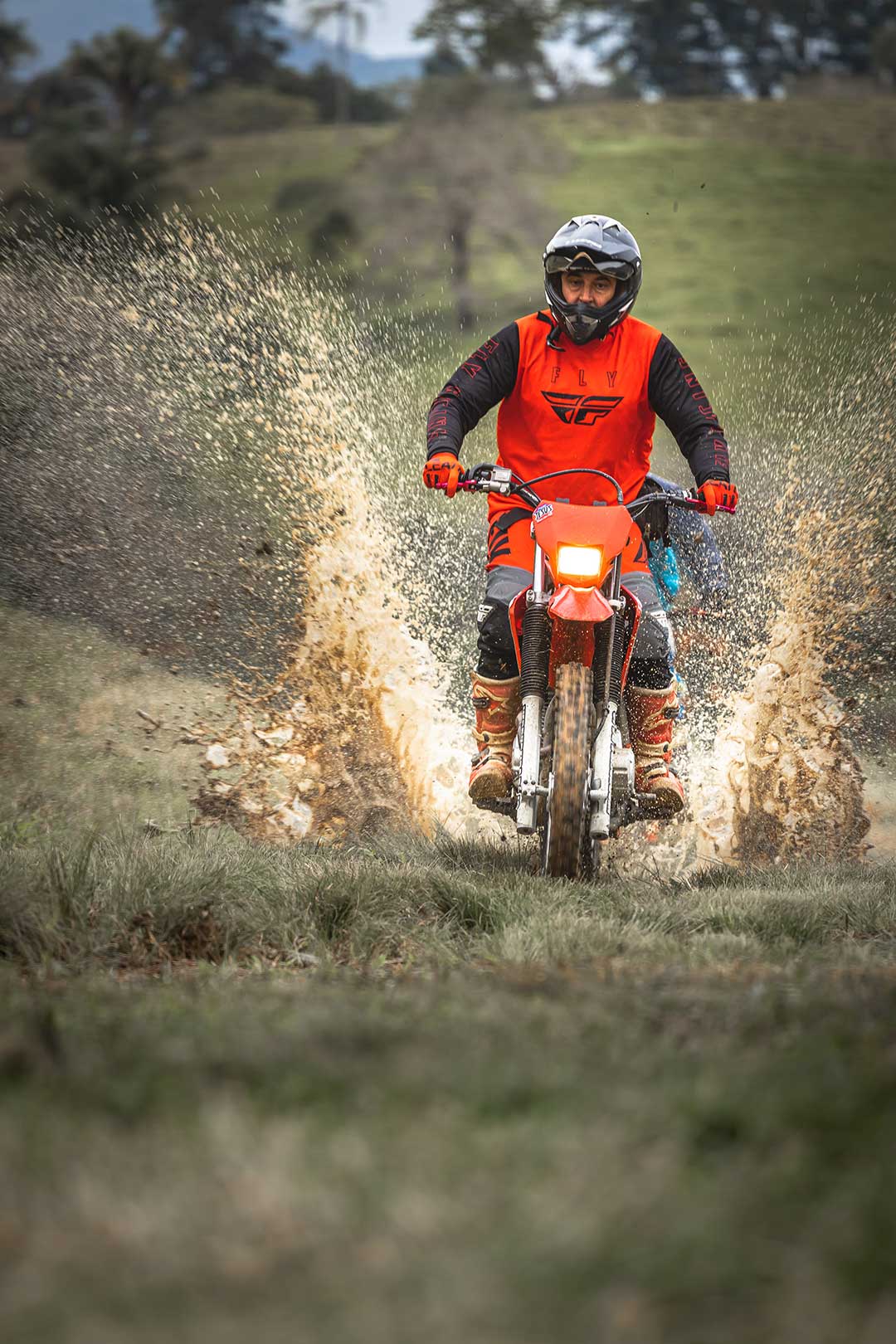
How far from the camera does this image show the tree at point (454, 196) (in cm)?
4006

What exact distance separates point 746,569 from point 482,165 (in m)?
37.7

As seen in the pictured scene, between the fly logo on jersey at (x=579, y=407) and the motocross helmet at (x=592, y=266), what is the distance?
24 centimetres

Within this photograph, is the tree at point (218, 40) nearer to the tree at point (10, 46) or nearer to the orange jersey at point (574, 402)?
the tree at point (10, 46)

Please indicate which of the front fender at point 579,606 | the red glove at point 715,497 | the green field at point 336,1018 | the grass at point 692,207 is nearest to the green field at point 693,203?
the grass at point 692,207

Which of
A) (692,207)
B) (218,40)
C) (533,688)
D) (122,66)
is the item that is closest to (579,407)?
(533,688)

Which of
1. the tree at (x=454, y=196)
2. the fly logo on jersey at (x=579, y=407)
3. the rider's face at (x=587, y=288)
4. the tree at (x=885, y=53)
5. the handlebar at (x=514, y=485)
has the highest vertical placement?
the tree at (x=885, y=53)

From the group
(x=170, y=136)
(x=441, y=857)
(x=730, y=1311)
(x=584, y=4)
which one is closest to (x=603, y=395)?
(x=441, y=857)

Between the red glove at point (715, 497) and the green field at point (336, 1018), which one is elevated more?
the red glove at point (715, 497)

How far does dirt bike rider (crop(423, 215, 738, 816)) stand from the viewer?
218 inches

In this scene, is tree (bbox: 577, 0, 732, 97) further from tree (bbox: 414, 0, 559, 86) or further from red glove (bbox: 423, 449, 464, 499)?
red glove (bbox: 423, 449, 464, 499)

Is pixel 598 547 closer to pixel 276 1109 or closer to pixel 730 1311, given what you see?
pixel 276 1109

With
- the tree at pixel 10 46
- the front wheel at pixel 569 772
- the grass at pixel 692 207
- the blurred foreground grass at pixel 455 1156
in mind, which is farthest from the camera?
the tree at pixel 10 46

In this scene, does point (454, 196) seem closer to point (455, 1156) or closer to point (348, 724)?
point (348, 724)

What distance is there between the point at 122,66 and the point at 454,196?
750 inches
